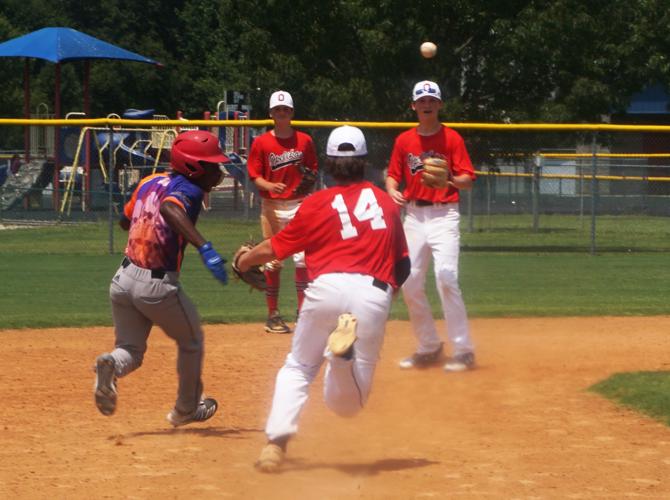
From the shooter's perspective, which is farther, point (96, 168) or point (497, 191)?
point (96, 168)

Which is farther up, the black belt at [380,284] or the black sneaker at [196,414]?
the black belt at [380,284]

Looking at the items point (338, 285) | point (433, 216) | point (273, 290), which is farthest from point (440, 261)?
point (338, 285)

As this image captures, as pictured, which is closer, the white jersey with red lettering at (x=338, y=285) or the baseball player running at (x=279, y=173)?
the white jersey with red lettering at (x=338, y=285)

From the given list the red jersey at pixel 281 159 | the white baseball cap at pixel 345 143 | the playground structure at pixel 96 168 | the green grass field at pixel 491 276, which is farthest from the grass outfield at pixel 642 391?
the playground structure at pixel 96 168

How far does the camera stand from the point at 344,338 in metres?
5.35

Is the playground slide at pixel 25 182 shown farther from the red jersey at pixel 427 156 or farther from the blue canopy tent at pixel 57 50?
the red jersey at pixel 427 156

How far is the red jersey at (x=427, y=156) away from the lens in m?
8.54

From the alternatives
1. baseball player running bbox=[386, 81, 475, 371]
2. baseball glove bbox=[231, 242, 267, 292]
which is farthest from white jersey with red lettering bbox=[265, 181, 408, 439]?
Answer: baseball player running bbox=[386, 81, 475, 371]

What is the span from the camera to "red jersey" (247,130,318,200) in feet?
34.3

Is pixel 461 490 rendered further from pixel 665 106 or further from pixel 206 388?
pixel 665 106

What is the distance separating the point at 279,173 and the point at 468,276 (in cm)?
562

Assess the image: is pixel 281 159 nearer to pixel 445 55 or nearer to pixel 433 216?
pixel 433 216

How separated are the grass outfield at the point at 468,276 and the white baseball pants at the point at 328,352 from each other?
18.3 ft

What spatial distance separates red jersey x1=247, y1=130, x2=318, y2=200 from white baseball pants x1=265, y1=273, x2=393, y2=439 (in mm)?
4810
